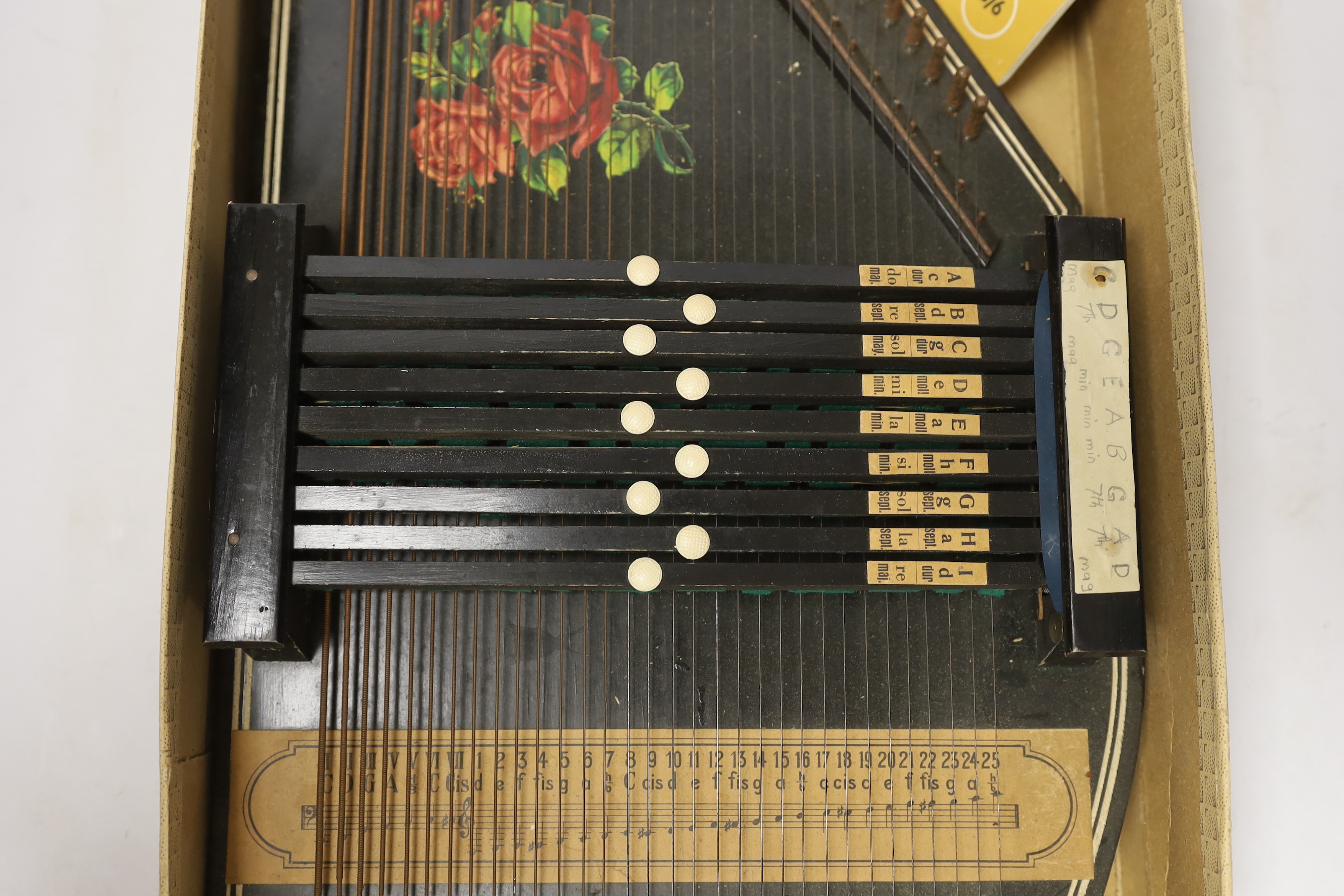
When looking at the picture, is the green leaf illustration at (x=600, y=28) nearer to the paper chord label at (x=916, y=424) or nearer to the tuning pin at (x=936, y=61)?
the tuning pin at (x=936, y=61)

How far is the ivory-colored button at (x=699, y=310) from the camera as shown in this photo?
1.34 metres

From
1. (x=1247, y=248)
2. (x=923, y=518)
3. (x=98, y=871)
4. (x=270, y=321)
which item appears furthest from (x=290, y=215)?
(x=1247, y=248)

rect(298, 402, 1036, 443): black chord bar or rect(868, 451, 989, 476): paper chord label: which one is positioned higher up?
rect(298, 402, 1036, 443): black chord bar

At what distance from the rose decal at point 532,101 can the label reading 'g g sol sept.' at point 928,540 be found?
0.68 m

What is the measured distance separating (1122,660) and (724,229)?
95 cm

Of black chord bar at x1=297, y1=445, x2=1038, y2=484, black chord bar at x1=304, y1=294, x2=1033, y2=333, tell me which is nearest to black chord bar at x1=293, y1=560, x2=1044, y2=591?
black chord bar at x1=297, y1=445, x2=1038, y2=484

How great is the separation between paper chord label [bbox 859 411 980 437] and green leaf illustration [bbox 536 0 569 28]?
85 centimetres

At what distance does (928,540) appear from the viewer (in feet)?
4.32

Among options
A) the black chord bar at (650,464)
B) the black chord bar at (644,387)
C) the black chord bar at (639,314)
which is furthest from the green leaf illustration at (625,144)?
the black chord bar at (650,464)

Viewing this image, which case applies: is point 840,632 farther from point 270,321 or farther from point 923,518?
point 270,321

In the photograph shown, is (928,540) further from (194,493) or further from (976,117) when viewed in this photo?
(194,493)

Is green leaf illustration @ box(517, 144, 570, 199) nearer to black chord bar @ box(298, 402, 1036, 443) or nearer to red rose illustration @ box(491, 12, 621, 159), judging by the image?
red rose illustration @ box(491, 12, 621, 159)

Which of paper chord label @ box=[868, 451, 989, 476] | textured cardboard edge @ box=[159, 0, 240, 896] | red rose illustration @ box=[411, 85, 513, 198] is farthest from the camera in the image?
red rose illustration @ box=[411, 85, 513, 198]

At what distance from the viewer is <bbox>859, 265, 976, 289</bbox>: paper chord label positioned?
136 centimetres
